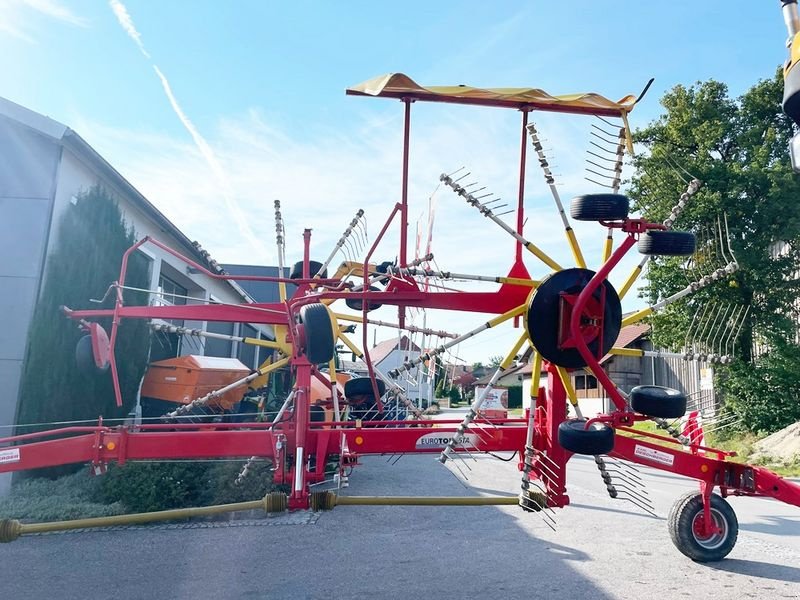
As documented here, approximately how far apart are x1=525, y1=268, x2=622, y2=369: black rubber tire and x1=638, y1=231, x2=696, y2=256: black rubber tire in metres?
0.37

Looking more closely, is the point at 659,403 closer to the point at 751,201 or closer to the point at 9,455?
the point at 9,455

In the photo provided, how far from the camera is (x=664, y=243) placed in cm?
407

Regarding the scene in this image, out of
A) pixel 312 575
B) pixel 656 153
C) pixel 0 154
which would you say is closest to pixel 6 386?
pixel 0 154

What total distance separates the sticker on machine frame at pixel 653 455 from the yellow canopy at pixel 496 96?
8.17ft

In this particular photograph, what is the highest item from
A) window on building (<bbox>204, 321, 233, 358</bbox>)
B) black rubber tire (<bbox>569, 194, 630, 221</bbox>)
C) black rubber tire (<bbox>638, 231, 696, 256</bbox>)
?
window on building (<bbox>204, 321, 233, 358</bbox>)

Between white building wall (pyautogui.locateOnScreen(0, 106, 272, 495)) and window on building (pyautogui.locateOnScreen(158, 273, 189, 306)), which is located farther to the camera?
window on building (pyautogui.locateOnScreen(158, 273, 189, 306))

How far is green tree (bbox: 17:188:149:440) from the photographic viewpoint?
9.48 m

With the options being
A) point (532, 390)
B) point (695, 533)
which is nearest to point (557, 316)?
point (532, 390)

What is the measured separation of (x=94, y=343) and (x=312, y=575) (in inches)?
113

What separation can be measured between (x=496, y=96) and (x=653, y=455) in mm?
2934

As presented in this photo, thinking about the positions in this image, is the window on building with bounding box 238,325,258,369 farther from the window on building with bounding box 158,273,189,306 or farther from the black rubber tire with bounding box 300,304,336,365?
the black rubber tire with bounding box 300,304,336,365

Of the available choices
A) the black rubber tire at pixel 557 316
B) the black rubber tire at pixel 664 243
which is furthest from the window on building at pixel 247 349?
the black rubber tire at pixel 664 243

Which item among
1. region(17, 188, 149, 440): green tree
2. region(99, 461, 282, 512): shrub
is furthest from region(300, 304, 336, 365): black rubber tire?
region(17, 188, 149, 440): green tree

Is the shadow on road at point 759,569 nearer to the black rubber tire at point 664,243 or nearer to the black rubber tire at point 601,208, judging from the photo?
the black rubber tire at point 664,243
